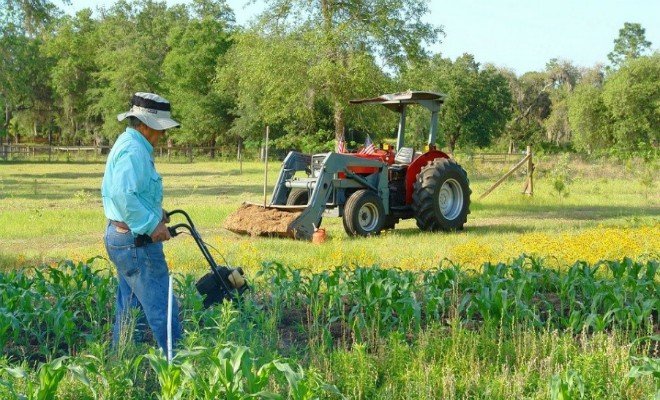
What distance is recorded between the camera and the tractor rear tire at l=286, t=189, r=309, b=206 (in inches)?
604

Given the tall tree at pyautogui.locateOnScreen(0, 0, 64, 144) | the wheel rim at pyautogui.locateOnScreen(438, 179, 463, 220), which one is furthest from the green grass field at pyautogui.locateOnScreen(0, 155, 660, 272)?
the tall tree at pyautogui.locateOnScreen(0, 0, 64, 144)

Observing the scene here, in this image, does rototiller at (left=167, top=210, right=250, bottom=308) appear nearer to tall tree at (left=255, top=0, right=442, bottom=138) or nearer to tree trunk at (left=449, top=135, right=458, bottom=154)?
tall tree at (left=255, top=0, right=442, bottom=138)

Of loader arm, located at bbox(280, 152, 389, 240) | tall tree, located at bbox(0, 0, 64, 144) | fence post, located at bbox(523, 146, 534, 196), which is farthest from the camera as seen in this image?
tall tree, located at bbox(0, 0, 64, 144)

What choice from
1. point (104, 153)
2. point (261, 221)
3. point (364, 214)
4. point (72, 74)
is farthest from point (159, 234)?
point (72, 74)

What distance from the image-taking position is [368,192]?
1476cm

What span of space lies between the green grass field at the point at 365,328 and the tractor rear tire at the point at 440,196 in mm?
1868

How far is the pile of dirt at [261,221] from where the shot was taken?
45.9 feet

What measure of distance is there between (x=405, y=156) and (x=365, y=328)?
9.47m

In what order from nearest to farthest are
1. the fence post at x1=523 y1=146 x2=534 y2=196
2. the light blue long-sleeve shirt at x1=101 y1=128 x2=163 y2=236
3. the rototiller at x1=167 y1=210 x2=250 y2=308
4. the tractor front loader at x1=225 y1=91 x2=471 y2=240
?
the light blue long-sleeve shirt at x1=101 y1=128 x2=163 y2=236 → the rototiller at x1=167 y1=210 x2=250 y2=308 → the tractor front loader at x1=225 y1=91 x2=471 y2=240 → the fence post at x1=523 y1=146 x2=534 y2=196

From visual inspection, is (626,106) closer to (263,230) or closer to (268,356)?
(263,230)

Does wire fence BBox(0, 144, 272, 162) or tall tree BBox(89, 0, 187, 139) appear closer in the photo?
wire fence BBox(0, 144, 272, 162)

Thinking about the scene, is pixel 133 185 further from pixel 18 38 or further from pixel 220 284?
pixel 18 38

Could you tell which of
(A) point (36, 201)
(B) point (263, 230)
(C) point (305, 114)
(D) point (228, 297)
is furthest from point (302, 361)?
(C) point (305, 114)

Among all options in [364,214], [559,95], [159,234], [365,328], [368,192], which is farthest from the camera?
[559,95]
